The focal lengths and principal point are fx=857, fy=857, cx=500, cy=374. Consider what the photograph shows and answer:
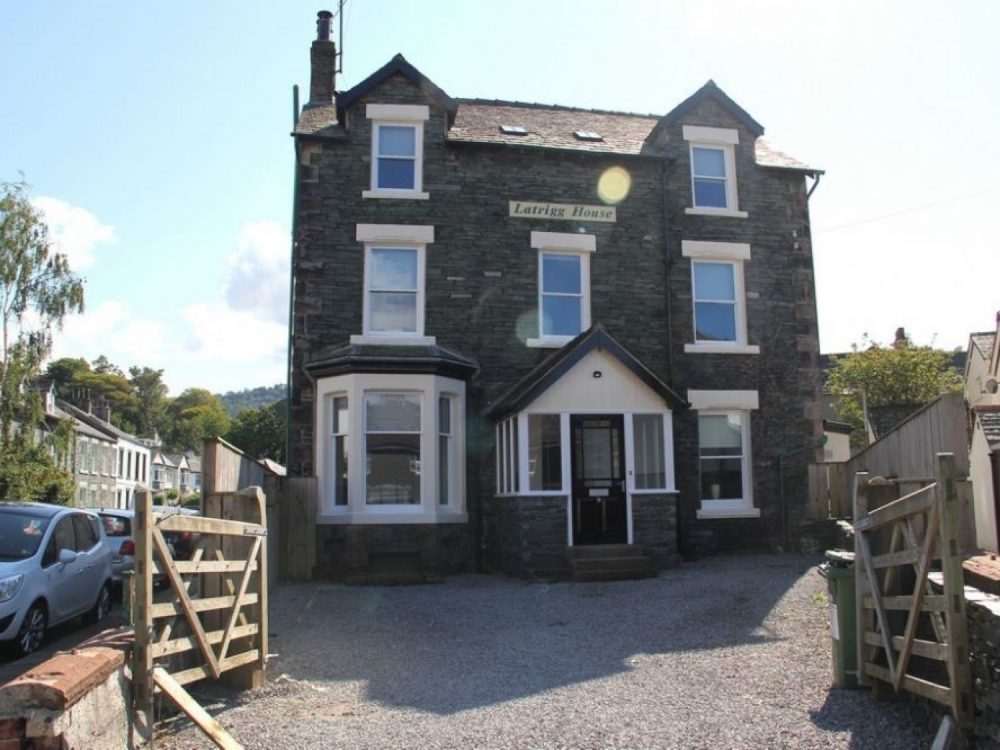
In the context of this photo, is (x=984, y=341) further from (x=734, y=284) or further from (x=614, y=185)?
(x=614, y=185)

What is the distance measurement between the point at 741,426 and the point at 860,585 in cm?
1122

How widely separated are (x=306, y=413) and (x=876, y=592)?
1180 cm

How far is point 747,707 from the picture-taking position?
6652 millimetres

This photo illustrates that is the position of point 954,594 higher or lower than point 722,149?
lower

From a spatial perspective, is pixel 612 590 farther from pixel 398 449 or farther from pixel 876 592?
pixel 876 592

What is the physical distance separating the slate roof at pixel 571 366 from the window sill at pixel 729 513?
2931 mm

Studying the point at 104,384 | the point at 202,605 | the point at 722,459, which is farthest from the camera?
the point at 104,384

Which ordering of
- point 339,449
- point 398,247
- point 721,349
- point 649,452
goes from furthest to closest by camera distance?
point 721,349, point 398,247, point 339,449, point 649,452

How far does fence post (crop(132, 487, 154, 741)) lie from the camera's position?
221 inches

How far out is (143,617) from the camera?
5656mm

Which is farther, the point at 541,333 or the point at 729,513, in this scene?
the point at 729,513

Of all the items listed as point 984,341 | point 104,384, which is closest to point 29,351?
Result: point 984,341

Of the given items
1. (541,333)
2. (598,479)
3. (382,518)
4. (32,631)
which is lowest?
(32,631)

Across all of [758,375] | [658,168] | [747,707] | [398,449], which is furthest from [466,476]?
[747,707]
